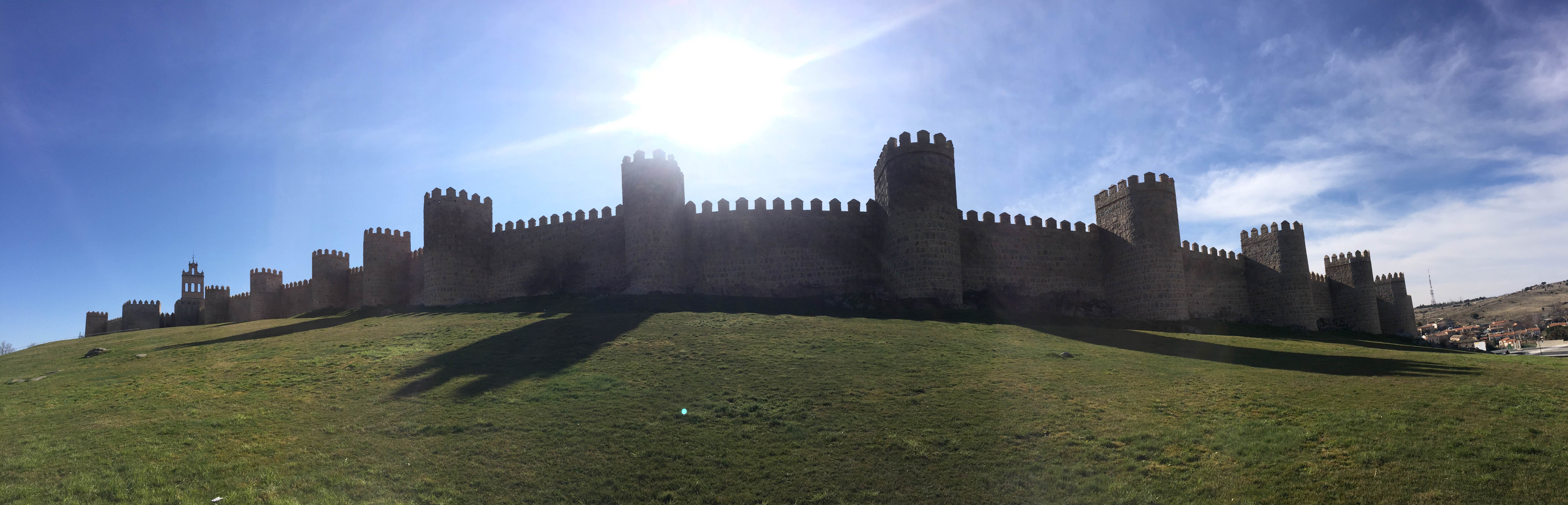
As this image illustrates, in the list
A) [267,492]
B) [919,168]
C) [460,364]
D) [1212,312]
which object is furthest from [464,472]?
[1212,312]

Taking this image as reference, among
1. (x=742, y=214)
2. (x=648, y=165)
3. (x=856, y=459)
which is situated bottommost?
(x=856, y=459)

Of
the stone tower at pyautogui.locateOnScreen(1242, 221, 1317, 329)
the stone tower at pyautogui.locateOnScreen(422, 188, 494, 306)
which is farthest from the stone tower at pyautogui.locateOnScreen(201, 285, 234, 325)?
the stone tower at pyautogui.locateOnScreen(1242, 221, 1317, 329)

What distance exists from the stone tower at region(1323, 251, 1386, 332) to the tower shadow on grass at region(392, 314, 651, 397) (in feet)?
149

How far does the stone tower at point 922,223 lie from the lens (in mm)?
30750

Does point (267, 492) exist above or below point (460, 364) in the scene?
below

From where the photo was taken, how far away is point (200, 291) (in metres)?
59.8

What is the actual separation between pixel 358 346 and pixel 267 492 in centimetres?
1386

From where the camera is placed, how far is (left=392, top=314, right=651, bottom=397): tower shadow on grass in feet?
54.9

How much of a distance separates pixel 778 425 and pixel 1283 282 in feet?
130

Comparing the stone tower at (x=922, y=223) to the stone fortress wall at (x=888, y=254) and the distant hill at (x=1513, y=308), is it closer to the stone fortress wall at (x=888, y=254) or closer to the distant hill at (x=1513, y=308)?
the stone fortress wall at (x=888, y=254)

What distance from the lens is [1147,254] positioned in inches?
1356

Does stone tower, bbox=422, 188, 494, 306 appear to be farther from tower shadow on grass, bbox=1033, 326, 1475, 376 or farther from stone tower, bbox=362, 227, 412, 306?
tower shadow on grass, bbox=1033, 326, 1475, 376

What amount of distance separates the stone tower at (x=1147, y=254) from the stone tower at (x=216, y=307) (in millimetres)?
64455

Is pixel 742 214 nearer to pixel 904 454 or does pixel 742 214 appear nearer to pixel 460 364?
pixel 460 364
